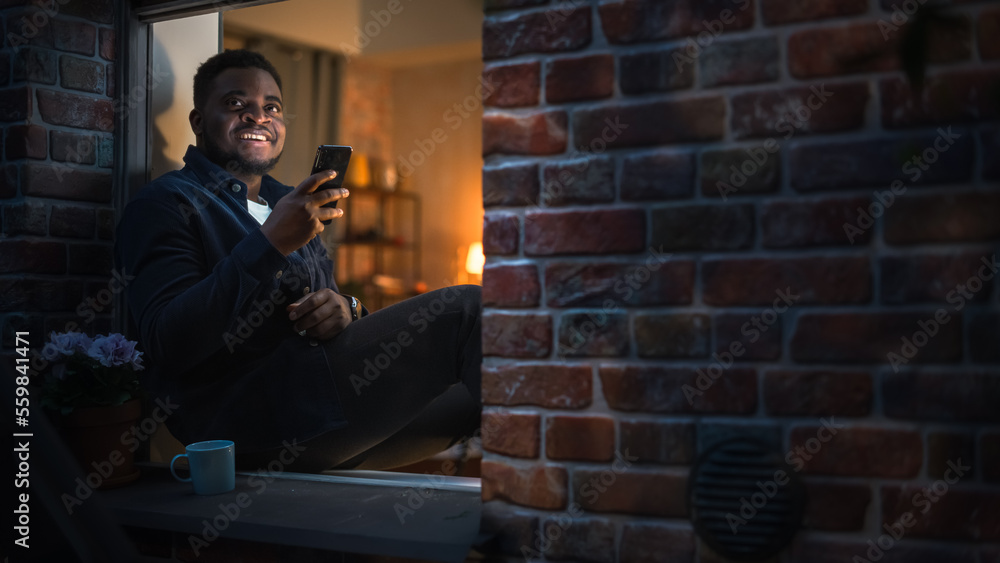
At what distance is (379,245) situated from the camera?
19.6 ft

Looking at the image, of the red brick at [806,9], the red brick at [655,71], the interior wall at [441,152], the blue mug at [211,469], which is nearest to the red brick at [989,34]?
the red brick at [806,9]

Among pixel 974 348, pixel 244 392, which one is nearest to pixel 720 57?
pixel 974 348

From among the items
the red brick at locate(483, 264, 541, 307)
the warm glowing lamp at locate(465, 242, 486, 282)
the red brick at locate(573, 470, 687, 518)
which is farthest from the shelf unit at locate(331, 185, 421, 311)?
the red brick at locate(573, 470, 687, 518)

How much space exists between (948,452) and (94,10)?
1.91 m

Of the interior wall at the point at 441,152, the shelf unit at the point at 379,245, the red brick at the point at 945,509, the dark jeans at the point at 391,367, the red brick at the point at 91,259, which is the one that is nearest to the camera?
the red brick at the point at 945,509

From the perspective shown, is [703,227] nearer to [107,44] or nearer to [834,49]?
[834,49]

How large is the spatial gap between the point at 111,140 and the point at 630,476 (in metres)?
1.50

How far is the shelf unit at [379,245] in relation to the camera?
5801mm

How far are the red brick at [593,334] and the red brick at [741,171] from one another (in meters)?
0.22

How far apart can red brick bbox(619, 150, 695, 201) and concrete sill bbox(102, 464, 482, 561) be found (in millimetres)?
566

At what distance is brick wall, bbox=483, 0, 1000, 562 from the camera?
849mm

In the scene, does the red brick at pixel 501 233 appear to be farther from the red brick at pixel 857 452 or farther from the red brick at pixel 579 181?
the red brick at pixel 857 452

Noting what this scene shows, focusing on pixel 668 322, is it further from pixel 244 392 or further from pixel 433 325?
pixel 244 392

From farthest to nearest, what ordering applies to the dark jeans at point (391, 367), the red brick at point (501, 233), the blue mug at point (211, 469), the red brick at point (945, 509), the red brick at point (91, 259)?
the red brick at point (91, 259) → the dark jeans at point (391, 367) → the blue mug at point (211, 469) → the red brick at point (501, 233) → the red brick at point (945, 509)
